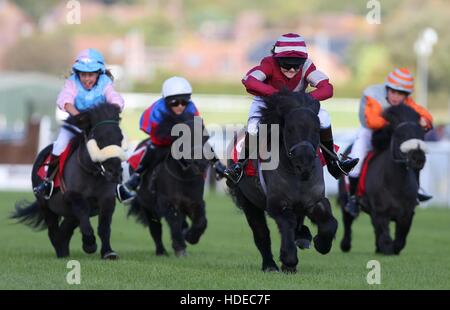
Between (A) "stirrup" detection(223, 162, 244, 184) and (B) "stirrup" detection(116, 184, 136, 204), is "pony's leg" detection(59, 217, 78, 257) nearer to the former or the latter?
(B) "stirrup" detection(116, 184, 136, 204)

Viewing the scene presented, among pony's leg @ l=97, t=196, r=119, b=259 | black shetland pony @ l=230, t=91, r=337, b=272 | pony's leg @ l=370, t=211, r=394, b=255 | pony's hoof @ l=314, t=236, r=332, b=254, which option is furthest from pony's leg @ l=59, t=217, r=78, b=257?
pony's leg @ l=370, t=211, r=394, b=255

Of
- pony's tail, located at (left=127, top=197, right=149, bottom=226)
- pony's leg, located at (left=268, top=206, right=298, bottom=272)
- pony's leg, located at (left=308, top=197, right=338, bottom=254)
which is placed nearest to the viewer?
pony's leg, located at (left=268, top=206, right=298, bottom=272)

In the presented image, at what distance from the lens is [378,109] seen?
14.6 metres

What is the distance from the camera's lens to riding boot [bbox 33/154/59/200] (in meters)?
13.1

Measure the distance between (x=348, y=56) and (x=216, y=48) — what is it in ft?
41.2

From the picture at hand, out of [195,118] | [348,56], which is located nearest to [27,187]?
[195,118]

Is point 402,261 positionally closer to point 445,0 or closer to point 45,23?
point 445,0

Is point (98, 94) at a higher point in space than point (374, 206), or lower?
higher

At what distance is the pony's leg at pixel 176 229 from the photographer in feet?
45.4

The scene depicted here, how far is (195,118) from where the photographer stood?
14.0m

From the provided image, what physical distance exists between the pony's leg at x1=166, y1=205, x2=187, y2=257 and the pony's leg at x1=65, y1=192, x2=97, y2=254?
62.3 inches

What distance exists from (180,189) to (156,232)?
0.87 m

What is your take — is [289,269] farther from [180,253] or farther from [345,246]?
[345,246]

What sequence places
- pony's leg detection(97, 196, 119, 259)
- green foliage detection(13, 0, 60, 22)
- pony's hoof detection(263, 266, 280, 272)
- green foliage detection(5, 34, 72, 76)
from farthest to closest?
green foliage detection(13, 0, 60, 22) → green foliage detection(5, 34, 72, 76) → pony's leg detection(97, 196, 119, 259) → pony's hoof detection(263, 266, 280, 272)
